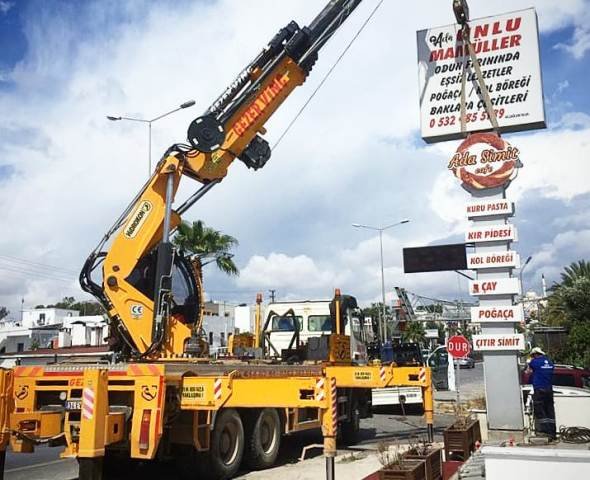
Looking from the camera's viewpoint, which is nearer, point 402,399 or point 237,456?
point 237,456

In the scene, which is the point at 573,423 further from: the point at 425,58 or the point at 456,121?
the point at 425,58

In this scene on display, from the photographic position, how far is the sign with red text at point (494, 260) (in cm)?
1164

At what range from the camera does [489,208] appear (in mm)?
11906

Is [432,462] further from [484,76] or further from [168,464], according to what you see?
[484,76]

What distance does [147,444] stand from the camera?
23.4 feet

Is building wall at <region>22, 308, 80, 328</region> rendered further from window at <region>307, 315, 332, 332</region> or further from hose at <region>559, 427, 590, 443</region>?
hose at <region>559, 427, 590, 443</region>

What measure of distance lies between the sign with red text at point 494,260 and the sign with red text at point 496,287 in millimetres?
283

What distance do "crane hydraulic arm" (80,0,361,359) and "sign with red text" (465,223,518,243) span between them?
4.53m

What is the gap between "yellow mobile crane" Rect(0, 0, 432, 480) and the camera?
23.4 feet

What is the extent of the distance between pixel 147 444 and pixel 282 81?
321 inches

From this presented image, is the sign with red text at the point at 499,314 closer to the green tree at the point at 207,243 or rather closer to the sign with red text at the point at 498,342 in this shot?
the sign with red text at the point at 498,342

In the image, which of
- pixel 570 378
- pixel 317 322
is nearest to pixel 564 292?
pixel 570 378

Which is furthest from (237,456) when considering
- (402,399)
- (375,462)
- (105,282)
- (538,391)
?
(402,399)

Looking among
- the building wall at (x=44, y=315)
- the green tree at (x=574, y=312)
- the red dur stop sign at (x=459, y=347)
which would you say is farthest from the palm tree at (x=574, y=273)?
the building wall at (x=44, y=315)
